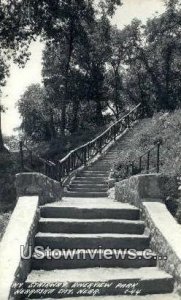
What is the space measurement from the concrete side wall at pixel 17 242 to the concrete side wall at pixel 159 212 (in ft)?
7.04

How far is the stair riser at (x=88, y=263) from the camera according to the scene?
6.95 m

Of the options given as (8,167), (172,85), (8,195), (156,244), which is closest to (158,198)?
(156,244)

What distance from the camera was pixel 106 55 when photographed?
114 ft

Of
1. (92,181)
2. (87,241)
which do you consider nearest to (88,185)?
(92,181)

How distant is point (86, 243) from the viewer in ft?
24.4

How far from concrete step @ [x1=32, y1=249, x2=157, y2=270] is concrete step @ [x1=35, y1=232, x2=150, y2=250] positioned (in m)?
0.25

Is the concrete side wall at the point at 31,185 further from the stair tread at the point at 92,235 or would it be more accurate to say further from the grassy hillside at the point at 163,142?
the grassy hillside at the point at 163,142

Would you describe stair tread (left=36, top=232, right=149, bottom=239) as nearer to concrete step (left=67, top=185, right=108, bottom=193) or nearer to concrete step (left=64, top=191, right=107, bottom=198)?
concrete step (left=64, top=191, right=107, bottom=198)

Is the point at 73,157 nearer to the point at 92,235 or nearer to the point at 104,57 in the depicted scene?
the point at 92,235

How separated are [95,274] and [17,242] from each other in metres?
1.37

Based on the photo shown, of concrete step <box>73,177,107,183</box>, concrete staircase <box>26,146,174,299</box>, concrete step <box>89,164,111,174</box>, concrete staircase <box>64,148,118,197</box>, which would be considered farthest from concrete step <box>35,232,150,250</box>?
concrete step <box>89,164,111,174</box>

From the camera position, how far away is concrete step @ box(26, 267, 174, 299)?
628 cm

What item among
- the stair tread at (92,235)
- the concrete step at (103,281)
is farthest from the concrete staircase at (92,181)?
the concrete step at (103,281)

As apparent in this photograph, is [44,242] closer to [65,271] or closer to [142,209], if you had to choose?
[65,271]
